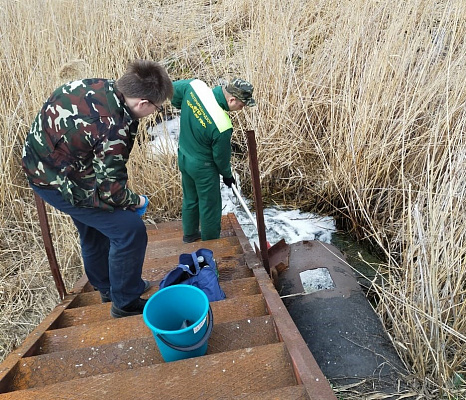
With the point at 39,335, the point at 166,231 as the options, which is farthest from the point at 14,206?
the point at 39,335

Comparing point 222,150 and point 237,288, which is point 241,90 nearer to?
point 222,150

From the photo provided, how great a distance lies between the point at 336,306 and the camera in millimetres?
1919

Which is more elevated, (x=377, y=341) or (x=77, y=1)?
(x=77, y=1)

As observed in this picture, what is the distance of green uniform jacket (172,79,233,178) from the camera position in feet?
7.98

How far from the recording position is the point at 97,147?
1464mm

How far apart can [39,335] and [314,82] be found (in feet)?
10.1

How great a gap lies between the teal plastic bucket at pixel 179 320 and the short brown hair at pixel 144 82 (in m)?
0.79

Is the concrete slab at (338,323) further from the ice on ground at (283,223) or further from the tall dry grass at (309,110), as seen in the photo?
the ice on ground at (283,223)

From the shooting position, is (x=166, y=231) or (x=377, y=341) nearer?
(x=377, y=341)

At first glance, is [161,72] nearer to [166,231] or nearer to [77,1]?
[166,231]

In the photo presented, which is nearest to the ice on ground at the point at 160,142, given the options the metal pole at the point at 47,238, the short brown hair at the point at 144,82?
the metal pole at the point at 47,238

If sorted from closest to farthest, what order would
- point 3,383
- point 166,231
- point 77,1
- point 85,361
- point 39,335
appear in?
point 3,383, point 85,361, point 39,335, point 166,231, point 77,1

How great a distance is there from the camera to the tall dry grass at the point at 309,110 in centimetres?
263

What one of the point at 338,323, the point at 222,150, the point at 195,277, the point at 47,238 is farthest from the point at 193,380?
the point at 222,150
